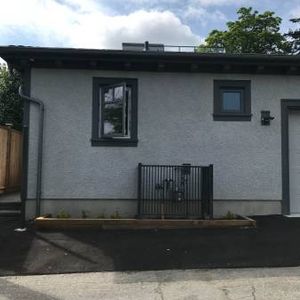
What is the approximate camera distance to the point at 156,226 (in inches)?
437

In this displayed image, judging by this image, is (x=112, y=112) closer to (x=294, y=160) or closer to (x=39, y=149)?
(x=39, y=149)

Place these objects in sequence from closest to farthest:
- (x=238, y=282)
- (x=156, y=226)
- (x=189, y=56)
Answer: (x=238, y=282)
(x=156, y=226)
(x=189, y=56)

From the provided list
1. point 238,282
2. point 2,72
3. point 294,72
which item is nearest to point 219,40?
point 2,72

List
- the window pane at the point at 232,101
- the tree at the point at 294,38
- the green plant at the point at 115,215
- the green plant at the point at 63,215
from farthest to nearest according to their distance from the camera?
the tree at the point at 294,38 → the window pane at the point at 232,101 → the green plant at the point at 115,215 → the green plant at the point at 63,215

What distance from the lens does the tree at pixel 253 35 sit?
3725cm

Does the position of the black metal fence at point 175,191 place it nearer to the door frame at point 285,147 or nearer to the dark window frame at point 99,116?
the dark window frame at point 99,116

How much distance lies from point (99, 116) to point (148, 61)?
1724mm

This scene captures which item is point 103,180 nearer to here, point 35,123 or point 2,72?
point 35,123

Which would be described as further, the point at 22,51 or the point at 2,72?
the point at 2,72

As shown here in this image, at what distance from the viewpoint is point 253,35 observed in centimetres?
3747

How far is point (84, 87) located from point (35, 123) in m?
1.42

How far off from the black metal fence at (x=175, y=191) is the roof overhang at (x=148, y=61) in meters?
2.39

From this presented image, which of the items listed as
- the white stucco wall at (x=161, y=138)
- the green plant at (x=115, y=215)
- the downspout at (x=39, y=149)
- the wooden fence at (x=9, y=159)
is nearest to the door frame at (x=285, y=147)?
the white stucco wall at (x=161, y=138)

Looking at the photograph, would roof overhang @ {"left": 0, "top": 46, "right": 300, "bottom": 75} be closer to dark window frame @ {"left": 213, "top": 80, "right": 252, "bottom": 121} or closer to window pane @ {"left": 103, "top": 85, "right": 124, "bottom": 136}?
dark window frame @ {"left": 213, "top": 80, "right": 252, "bottom": 121}
